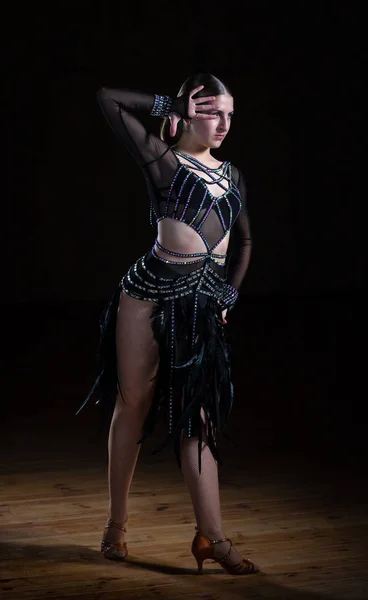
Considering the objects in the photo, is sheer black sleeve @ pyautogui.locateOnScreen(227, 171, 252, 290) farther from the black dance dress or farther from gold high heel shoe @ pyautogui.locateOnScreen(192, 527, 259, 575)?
gold high heel shoe @ pyautogui.locateOnScreen(192, 527, 259, 575)

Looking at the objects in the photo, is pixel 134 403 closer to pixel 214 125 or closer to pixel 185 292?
pixel 185 292

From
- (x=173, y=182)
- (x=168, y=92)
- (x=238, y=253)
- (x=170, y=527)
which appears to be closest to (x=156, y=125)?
(x=168, y=92)

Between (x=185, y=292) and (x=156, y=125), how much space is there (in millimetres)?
6127

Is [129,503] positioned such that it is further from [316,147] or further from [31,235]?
[316,147]

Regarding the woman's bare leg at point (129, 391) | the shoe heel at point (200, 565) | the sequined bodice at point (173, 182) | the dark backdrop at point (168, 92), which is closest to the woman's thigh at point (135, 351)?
the woman's bare leg at point (129, 391)

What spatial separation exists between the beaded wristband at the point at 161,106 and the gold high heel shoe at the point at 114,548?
3.98 ft

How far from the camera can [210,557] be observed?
110 inches

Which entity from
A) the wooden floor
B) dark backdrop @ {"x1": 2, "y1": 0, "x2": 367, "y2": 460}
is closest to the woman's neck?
the wooden floor

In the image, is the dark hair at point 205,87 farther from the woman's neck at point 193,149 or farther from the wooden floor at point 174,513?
the wooden floor at point 174,513

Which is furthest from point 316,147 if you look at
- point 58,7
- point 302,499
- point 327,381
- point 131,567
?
point 131,567

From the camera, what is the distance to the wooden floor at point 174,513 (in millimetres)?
2725

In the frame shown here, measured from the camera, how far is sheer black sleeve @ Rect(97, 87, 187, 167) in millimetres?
2699

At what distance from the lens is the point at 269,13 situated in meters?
8.71

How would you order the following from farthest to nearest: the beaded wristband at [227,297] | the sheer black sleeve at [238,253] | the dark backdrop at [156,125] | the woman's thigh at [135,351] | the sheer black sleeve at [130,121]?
1. the dark backdrop at [156,125]
2. the sheer black sleeve at [238,253]
3. the beaded wristband at [227,297]
4. the woman's thigh at [135,351]
5. the sheer black sleeve at [130,121]
